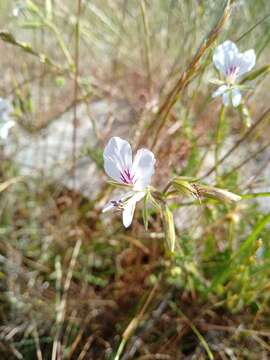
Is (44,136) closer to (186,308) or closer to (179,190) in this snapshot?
(186,308)

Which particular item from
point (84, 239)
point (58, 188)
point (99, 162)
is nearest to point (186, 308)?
point (84, 239)

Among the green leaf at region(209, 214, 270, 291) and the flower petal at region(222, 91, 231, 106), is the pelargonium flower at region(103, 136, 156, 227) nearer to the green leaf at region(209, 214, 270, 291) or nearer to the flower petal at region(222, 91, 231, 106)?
Result: the flower petal at region(222, 91, 231, 106)

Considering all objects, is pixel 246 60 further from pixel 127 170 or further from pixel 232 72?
pixel 127 170

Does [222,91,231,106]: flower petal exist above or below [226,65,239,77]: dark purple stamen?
below

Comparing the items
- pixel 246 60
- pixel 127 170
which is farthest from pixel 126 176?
pixel 246 60

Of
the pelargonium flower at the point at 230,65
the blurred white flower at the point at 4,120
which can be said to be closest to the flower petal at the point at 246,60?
the pelargonium flower at the point at 230,65

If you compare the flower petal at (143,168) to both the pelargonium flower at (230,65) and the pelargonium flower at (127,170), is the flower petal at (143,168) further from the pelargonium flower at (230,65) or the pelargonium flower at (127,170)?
the pelargonium flower at (230,65)

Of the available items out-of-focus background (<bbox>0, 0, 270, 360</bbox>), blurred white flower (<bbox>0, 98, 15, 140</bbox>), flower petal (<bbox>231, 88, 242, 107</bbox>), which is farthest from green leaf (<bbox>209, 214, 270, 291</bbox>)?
blurred white flower (<bbox>0, 98, 15, 140</bbox>)
